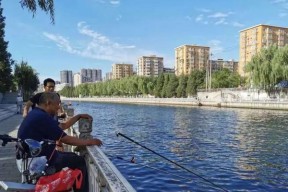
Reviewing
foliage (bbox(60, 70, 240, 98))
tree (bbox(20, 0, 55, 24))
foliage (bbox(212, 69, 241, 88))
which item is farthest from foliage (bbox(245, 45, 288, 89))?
tree (bbox(20, 0, 55, 24))

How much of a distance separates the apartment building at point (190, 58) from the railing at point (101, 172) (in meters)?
136

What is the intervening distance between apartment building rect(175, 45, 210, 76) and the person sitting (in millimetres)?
136771

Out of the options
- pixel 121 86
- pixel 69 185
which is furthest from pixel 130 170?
pixel 121 86

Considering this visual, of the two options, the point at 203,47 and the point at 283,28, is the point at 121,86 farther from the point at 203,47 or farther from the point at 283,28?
the point at 283,28

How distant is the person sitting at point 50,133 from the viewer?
379 centimetres

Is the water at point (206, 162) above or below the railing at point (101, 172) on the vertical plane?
below

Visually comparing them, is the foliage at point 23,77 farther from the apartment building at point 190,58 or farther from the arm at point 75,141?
the apartment building at point 190,58

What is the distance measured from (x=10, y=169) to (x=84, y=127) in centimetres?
344

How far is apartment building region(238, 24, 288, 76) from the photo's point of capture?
11888 cm

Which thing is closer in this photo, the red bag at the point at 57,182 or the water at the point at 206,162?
the red bag at the point at 57,182

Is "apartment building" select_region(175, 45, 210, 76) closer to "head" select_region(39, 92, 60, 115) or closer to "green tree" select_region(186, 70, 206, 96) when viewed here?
"green tree" select_region(186, 70, 206, 96)

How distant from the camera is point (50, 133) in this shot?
3.79m

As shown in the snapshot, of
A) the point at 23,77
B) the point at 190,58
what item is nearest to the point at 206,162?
the point at 23,77

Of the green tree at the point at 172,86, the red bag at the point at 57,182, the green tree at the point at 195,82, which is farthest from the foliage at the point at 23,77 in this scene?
the red bag at the point at 57,182
